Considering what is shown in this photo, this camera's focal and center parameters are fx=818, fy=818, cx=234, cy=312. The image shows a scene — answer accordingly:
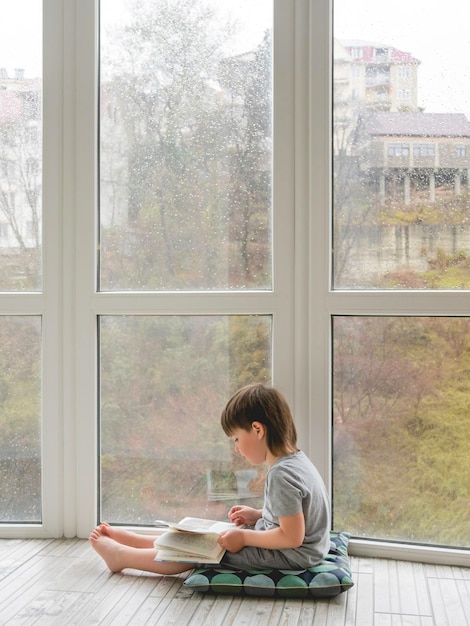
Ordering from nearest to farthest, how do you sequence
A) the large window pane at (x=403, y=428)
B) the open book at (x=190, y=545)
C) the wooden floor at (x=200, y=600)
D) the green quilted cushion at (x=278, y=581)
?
1. the wooden floor at (x=200, y=600)
2. the green quilted cushion at (x=278, y=581)
3. the open book at (x=190, y=545)
4. the large window pane at (x=403, y=428)

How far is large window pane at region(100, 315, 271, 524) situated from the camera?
8.63 feet

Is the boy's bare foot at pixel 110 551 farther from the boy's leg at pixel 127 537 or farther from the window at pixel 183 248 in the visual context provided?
the window at pixel 183 248

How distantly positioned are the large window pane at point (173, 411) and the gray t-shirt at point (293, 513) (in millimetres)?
333

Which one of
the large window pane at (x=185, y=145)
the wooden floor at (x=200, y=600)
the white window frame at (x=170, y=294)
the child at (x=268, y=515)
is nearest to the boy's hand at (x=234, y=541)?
the child at (x=268, y=515)

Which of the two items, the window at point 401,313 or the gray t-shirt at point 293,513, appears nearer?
the gray t-shirt at point 293,513

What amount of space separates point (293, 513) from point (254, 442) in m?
0.24

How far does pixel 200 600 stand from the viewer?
2197 mm

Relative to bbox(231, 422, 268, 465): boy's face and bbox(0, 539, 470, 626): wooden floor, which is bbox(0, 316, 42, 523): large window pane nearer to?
bbox(0, 539, 470, 626): wooden floor

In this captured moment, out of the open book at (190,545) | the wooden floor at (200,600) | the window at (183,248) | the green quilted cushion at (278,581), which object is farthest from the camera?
the window at (183,248)

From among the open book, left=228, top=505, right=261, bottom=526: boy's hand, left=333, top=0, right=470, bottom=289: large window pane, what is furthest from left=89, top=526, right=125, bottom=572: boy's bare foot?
left=333, top=0, right=470, bottom=289: large window pane

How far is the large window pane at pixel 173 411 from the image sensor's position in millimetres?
2631

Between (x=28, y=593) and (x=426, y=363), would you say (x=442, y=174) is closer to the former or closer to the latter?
(x=426, y=363)

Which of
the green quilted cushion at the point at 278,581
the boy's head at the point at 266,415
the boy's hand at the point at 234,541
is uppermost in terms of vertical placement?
the boy's head at the point at 266,415

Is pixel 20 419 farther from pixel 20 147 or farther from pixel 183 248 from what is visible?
pixel 20 147
